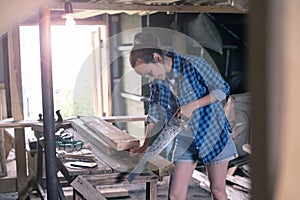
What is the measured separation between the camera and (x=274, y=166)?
43cm

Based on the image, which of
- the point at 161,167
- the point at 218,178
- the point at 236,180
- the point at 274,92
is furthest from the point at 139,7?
the point at 274,92

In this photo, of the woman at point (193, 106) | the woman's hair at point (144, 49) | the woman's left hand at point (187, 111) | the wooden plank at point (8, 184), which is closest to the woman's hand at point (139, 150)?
the woman at point (193, 106)

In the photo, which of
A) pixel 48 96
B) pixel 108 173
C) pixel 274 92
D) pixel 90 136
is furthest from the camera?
pixel 90 136

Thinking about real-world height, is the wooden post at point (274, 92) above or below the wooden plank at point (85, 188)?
above

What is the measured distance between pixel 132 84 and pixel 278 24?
251 inches

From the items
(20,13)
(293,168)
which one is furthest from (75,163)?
(293,168)

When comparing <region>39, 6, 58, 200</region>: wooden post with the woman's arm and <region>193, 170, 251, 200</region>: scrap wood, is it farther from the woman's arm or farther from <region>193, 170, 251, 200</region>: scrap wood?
<region>193, 170, 251, 200</region>: scrap wood

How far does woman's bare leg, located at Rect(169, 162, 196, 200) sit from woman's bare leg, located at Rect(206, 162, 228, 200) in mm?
136

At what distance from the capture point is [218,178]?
2.85 m

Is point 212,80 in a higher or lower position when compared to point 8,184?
higher

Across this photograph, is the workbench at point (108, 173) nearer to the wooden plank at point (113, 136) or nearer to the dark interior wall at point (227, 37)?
the wooden plank at point (113, 136)

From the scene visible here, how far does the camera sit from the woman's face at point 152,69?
2793mm

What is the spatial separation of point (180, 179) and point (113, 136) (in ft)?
2.42

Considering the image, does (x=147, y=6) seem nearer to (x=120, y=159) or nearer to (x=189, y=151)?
(x=120, y=159)
